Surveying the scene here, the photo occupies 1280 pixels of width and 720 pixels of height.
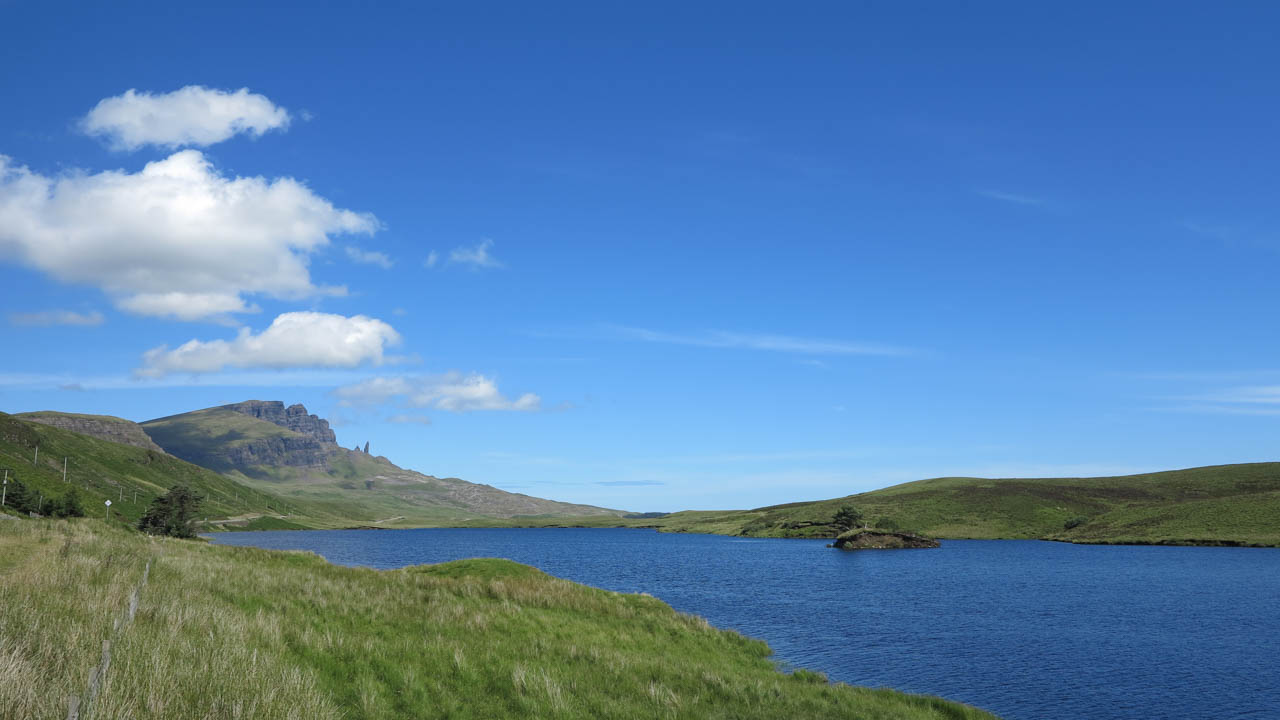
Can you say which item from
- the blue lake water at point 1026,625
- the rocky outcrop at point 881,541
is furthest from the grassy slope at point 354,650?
the rocky outcrop at point 881,541

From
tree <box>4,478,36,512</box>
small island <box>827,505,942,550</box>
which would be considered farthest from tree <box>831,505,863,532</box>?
tree <box>4,478,36,512</box>

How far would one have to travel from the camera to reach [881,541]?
161 m

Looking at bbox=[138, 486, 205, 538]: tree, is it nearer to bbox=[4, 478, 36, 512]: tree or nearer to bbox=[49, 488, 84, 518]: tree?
bbox=[49, 488, 84, 518]: tree

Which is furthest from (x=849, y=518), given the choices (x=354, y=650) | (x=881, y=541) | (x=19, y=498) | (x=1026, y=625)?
(x=354, y=650)

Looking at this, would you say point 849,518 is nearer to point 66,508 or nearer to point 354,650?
point 66,508

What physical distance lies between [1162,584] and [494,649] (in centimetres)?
8666

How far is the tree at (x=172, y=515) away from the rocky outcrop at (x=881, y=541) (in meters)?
132

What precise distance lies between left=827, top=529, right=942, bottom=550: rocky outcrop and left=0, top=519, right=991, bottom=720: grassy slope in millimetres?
129665

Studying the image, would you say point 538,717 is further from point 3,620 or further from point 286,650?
point 3,620

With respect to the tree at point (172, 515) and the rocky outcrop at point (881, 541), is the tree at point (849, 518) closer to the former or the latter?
the rocky outcrop at point (881, 541)

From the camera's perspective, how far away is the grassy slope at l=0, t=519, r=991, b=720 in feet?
39.8

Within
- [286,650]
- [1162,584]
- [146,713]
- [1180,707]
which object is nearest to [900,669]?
[1180,707]

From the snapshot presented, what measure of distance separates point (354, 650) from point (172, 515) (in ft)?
417

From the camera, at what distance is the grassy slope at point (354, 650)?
12.1 metres
